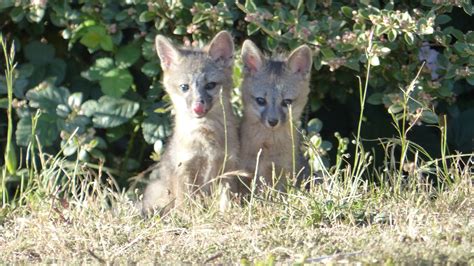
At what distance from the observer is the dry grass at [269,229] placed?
4895 mm

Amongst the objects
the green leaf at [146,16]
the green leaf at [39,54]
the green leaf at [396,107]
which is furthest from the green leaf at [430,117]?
the green leaf at [39,54]

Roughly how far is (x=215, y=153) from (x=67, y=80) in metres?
2.10

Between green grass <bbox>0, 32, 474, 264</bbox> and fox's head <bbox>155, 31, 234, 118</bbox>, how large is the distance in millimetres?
989

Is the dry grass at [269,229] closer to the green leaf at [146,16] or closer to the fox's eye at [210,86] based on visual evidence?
the fox's eye at [210,86]

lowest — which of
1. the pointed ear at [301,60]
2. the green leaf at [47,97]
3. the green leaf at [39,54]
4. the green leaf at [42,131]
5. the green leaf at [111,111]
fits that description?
the green leaf at [42,131]

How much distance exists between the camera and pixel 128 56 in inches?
305

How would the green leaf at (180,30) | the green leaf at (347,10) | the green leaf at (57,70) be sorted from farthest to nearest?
the green leaf at (57,70) → the green leaf at (180,30) → the green leaf at (347,10)

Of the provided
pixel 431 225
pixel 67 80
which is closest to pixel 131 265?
pixel 431 225

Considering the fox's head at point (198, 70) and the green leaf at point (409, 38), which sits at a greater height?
the green leaf at point (409, 38)

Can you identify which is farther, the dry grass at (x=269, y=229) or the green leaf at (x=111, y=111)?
the green leaf at (x=111, y=111)

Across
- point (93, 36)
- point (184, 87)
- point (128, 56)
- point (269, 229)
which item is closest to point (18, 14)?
point (93, 36)

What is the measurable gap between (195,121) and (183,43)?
1019 millimetres

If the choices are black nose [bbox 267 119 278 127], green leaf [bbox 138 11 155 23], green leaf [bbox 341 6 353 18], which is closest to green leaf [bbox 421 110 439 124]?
green leaf [bbox 341 6 353 18]

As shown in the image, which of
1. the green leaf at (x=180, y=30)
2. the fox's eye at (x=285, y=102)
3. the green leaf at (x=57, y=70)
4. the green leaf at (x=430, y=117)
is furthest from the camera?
the green leaf at (x=57, y=70)
